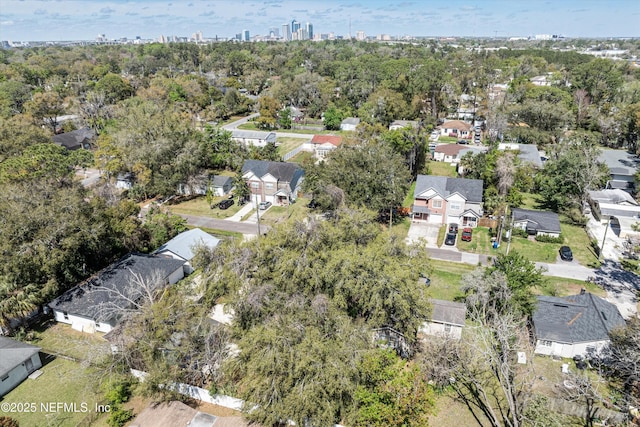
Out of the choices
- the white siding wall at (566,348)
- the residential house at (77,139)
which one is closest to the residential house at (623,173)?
the white siding wall at (566,348)

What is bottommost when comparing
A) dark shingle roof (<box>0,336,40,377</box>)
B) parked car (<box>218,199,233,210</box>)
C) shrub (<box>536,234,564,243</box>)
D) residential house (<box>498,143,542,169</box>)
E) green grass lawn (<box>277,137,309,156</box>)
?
shrub (<box>536,234,564,243</box>)

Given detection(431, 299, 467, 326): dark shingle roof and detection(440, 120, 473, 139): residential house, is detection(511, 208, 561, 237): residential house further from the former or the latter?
detection(440, 120, 473, 139): residential house

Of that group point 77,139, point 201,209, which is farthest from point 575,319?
point 77,139

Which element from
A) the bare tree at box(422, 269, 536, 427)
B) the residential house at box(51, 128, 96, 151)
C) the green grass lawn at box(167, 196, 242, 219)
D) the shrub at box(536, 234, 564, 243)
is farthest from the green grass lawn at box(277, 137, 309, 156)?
the bare tree at box(422, 269, 536, 427)

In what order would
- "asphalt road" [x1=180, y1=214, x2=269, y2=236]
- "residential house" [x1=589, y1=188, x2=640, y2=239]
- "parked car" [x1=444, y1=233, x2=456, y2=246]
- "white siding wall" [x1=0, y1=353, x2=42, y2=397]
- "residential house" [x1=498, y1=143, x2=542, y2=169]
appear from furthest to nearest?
"residential house" [x1=498, y1=143, x2=542, y2=169]
"asphalt road" [x1=180, y1=214, x2=269, y2=236]
"residential house" [x1=589, y1=188, x2=640, y2=239]
"parked car" [x1=444, y1=233, x2=456, y2=246]
"white siding wall" [x1=0, y1=353, x2=42, y2=397]

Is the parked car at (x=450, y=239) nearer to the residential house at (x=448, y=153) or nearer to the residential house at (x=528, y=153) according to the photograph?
the residential house at (x=528, y=153)

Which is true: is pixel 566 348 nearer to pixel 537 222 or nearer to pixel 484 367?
pixel 484 367
